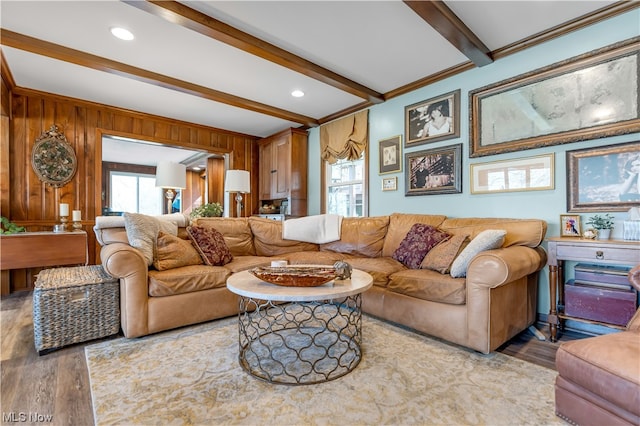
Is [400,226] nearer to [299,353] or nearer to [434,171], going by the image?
[434,171]

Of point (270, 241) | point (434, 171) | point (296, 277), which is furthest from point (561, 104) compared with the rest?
point (270, 241)

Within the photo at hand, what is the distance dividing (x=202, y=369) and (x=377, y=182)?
9.80 feet

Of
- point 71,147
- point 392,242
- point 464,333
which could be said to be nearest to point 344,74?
Result: point 392,242

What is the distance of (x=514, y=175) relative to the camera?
109 inches

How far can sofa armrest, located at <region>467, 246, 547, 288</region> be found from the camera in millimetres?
1852

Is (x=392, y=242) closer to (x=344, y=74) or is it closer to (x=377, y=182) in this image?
(x=377, y=182)

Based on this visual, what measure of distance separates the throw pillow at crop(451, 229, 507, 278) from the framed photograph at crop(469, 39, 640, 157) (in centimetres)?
111

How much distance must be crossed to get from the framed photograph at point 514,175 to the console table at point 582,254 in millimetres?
628

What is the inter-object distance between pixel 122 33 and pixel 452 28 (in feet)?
8.77

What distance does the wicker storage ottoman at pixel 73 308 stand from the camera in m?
1.94

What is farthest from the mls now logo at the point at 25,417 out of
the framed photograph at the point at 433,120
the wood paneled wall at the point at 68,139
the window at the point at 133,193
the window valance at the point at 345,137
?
the window at the point at 133,193

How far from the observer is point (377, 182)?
4.01 metres

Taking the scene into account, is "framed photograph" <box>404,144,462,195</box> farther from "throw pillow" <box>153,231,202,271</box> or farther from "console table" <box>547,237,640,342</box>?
"throw pillow" <box>153,231,202,271</box>

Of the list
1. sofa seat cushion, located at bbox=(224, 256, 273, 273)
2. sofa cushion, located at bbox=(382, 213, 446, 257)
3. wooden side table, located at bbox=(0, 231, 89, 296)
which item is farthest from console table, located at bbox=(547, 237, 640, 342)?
wooden side table, located at bbox=(0, 231, 89, 296)
